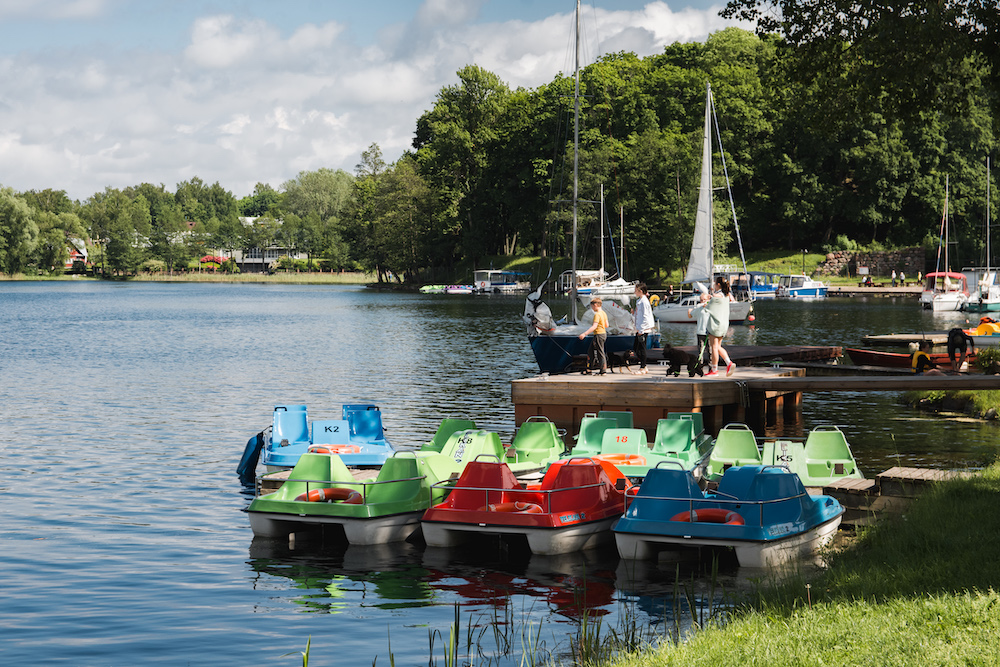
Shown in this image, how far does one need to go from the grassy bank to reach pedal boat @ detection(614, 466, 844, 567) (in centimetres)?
92

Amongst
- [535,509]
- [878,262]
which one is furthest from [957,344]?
→ [878,262]

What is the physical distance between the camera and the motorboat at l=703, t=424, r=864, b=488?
14.3 metres

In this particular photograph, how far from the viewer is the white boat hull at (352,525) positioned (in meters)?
12.5

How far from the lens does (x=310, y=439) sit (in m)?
17.1

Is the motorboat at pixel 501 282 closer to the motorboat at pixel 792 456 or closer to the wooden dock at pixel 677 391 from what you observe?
the wooden dock at pixel 677 391

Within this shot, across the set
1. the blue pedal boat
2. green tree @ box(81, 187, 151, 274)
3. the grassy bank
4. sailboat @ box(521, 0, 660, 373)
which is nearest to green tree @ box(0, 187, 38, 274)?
green tree @ box(81, 187, 151, 274)

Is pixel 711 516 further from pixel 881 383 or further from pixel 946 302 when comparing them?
pixel 946 302

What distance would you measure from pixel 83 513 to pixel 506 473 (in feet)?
22.2

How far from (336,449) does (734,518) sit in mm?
6997

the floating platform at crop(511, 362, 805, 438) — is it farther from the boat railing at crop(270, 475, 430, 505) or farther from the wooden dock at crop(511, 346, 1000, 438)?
the boat railing at crop(270, 475, 430, 505)

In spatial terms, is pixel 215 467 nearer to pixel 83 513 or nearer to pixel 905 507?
pixel 83 513

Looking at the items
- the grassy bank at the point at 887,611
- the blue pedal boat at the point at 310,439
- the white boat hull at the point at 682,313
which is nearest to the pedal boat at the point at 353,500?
the blue pedal boat at the point at 310,439

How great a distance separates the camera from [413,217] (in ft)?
372

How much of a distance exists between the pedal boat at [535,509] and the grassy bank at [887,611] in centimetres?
292
